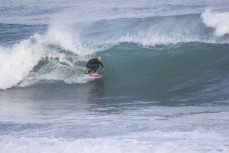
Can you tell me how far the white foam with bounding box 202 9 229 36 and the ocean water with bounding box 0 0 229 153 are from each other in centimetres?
5

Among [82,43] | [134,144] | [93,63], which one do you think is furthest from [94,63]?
[134,144]

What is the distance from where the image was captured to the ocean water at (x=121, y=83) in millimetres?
10461

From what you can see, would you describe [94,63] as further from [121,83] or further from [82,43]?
[82,43]

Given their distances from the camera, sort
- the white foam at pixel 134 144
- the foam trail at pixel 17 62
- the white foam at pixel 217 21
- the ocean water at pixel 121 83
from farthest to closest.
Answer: the white foam at pixel 217 21 → the foam trail at pixel 17 62 → the ocean water at pixel 121 83 → the white foam at pixel 134 144

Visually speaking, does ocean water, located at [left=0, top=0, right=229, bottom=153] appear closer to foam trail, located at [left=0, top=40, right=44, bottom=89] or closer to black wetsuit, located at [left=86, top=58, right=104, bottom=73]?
foam trail, located at [left=0, top=40, right=44, bottom=89]

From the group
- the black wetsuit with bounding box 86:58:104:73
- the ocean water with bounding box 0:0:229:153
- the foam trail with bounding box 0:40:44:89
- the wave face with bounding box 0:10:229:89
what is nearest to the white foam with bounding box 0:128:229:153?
the ocean water with bounding box 0:0:229:153

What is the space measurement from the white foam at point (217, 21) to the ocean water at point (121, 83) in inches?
2.1

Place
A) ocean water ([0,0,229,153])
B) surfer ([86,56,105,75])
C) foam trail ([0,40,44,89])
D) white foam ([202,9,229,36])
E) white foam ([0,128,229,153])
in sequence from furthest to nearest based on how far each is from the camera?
white foam ([202,9,229,36]) < foam trail ([0,40,44,89]) < surfer ([86,56,105,75]) < ocean water ([0,0,229,153]) < white foam ([0,128,229,153])

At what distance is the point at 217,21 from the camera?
946 inches

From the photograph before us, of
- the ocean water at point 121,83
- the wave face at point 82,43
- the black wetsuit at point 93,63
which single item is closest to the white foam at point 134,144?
the ocean water at point 121,83

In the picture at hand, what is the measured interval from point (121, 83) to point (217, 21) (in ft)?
27.4

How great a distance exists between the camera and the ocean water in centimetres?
1046

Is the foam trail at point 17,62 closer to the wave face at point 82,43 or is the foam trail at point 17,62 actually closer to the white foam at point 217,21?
the wave face at point 82,43

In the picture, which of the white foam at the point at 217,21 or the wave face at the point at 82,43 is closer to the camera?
the wave face at the point at 82,43
